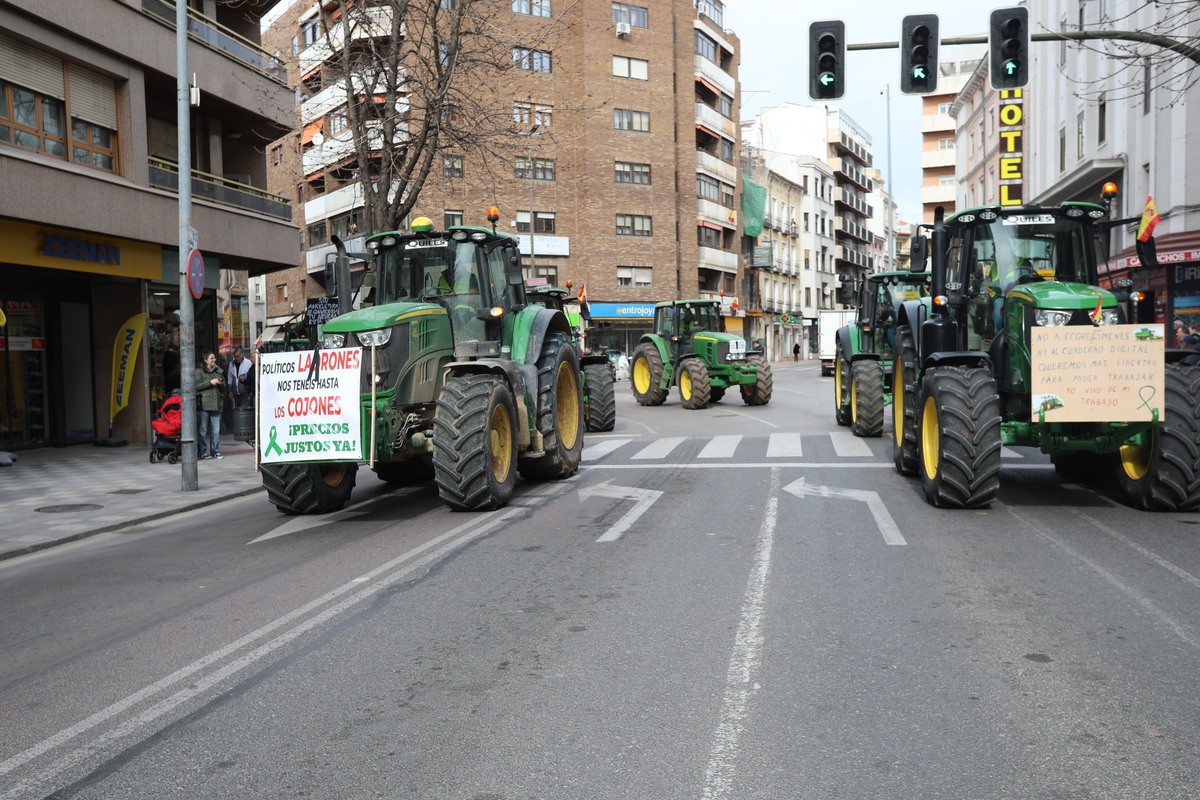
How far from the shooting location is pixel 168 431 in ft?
53.9

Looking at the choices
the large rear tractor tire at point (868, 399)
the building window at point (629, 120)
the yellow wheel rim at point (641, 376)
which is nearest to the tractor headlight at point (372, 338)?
the large rear tractor tire at point (868, 399)

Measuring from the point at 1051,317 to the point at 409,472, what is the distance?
7.22m

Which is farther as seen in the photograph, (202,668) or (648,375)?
(648,375)

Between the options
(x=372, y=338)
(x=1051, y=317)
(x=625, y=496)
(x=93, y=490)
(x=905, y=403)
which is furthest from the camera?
(x=93, y=490)

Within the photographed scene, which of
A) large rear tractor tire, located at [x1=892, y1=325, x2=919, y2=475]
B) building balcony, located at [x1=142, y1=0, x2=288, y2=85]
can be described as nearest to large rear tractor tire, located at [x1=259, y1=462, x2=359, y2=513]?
large rear tractor tire, located at [x1=892, y1=325, x2=919, y2=475]

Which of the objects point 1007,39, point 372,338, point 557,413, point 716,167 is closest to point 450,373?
point 372,338

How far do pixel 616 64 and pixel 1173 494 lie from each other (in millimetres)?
49370

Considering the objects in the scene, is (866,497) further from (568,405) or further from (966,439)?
(568,405)

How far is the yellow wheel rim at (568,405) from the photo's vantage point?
12.5m

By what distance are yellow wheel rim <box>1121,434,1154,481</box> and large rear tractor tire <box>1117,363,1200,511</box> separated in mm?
90

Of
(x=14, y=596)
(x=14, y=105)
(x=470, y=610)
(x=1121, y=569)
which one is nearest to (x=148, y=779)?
(x=470, y=610)

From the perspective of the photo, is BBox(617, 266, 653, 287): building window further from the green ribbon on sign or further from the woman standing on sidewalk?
the green ribbon on sign

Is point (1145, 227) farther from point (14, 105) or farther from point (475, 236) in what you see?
point (14, 105)

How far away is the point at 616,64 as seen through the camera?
54.3m
